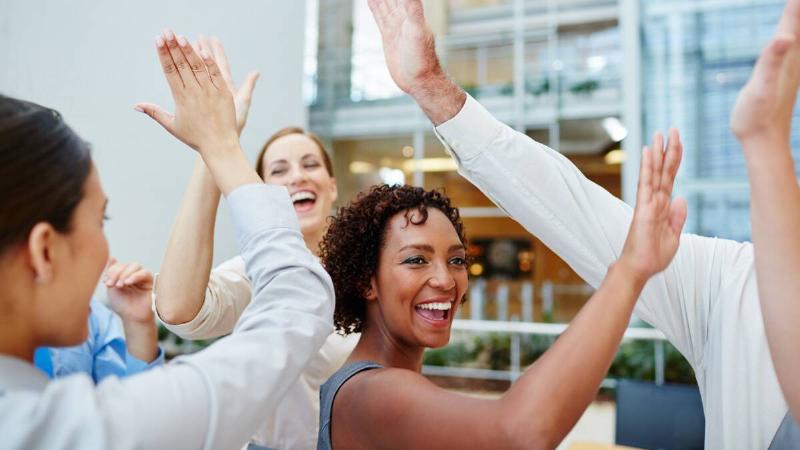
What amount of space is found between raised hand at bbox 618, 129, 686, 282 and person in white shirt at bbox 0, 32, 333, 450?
421 millimetres

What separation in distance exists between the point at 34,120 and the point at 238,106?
0.63 m

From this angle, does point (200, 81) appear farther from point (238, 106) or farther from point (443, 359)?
point (443, 359)

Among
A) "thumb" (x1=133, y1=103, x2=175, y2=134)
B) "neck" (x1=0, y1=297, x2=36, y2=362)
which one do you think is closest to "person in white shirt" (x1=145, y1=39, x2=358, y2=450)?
"thumb" (x1=133, y1=103, x2=175, y2=134)

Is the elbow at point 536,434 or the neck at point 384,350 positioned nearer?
the elbow at point 536,434

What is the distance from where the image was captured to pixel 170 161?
3.16m

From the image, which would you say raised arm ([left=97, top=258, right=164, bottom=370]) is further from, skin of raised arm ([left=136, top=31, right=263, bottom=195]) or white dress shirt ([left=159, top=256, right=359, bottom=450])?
skin of raised arm ([left=136, top=31, right=263, bottom=195])

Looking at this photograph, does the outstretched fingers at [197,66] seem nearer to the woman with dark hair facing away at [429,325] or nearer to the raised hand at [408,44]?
the raised hand at [408,44]

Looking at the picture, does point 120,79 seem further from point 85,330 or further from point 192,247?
point 85,330

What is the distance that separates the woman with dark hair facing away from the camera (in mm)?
757

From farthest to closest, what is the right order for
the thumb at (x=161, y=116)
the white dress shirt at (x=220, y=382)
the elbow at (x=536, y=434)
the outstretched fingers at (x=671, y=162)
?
the thumb at (x=161, y=116)
the outstretched fingers at (x=671, y=162)
the elbow at (x=536, y=434)
the white dress shirt at (x=220, y=382)

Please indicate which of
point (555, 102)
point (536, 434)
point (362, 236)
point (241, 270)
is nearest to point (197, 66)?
point (362, 236)

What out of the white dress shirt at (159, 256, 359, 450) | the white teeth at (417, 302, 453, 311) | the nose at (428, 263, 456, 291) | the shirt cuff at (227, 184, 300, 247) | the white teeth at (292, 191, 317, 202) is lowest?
the white dress shirt at (159, 256, 359, 450)

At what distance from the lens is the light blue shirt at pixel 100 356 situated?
1423mm

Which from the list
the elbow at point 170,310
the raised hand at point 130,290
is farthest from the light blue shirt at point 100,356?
the elbow at point 170,310
